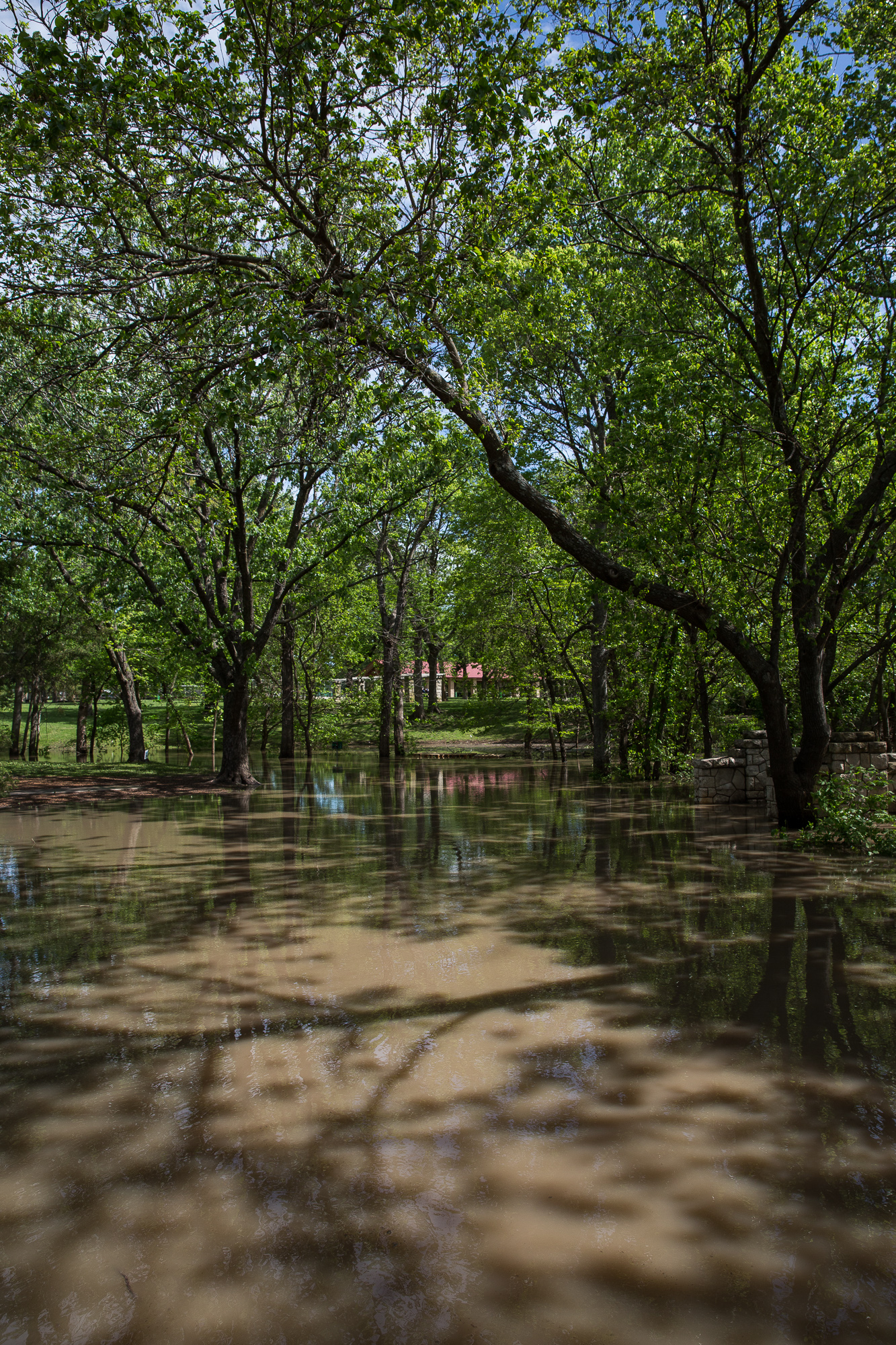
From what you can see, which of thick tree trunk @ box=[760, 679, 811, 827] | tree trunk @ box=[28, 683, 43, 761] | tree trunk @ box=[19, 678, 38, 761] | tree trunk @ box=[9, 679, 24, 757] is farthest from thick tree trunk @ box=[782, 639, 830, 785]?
tree trunk @ box=[9, 679, 24, 757]

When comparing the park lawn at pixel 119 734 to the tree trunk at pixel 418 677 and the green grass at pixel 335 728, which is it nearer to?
the green grass at pixel 335 728

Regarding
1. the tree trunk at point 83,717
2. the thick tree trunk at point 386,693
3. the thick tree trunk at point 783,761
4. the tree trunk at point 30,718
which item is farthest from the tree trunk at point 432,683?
the thick tree trunk at point 783,761

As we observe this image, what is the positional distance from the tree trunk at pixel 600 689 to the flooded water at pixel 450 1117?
39.4 ft

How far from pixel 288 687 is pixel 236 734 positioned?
9.40m

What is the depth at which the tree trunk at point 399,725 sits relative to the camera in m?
27.8

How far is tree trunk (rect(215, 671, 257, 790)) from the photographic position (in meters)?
17.1

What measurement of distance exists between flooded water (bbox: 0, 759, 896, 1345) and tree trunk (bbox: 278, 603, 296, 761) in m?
18.8

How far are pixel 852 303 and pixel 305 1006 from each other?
9831 mm

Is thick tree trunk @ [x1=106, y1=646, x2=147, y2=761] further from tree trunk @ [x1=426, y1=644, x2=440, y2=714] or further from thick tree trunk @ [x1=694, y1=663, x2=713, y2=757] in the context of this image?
tree trunk @ [x1=426, y1=644, x2=440, y2=714]

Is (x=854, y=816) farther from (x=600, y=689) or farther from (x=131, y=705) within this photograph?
(x=131, y=705)

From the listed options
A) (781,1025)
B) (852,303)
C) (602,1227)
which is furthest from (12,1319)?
(852,303)

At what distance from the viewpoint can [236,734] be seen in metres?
17.4

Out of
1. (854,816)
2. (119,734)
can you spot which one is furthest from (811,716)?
(119,734)

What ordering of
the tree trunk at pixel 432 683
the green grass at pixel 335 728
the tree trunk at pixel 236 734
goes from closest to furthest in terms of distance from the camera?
1. the tree trunk at pixel 236 734
2. the green grass at pixel 335 728
3. the tree trunk at pixel 432 683
